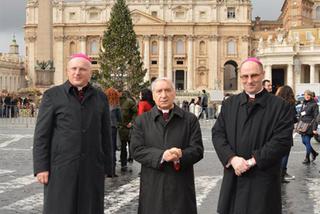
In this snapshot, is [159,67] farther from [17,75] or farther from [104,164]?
[104,164]

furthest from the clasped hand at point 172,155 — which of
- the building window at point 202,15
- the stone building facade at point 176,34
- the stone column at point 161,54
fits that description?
the building window at point 202,15

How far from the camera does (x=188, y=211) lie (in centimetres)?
563

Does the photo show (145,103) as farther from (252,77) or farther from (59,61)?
(59,61)

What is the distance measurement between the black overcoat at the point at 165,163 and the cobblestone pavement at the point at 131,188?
3090 mm

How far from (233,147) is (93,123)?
135cm

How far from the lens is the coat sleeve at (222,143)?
18.3ft

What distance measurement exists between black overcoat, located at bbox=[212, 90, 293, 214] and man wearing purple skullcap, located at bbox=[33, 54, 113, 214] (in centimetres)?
121

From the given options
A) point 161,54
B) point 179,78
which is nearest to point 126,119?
point 161,54

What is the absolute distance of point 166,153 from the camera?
17.9 feet

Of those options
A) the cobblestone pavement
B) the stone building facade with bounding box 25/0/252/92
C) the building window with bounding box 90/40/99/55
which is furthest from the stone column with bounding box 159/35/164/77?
the cobblestone pavement

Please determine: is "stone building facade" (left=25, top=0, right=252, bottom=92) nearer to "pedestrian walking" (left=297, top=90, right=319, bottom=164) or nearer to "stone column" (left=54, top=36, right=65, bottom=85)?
"stone column" (left=54, top=36, right=65, bottom=85)

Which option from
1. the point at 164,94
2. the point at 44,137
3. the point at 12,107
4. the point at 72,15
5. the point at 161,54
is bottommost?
the point at 12,107

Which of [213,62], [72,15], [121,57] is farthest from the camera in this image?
[72,15]

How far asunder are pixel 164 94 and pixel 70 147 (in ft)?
3.32
